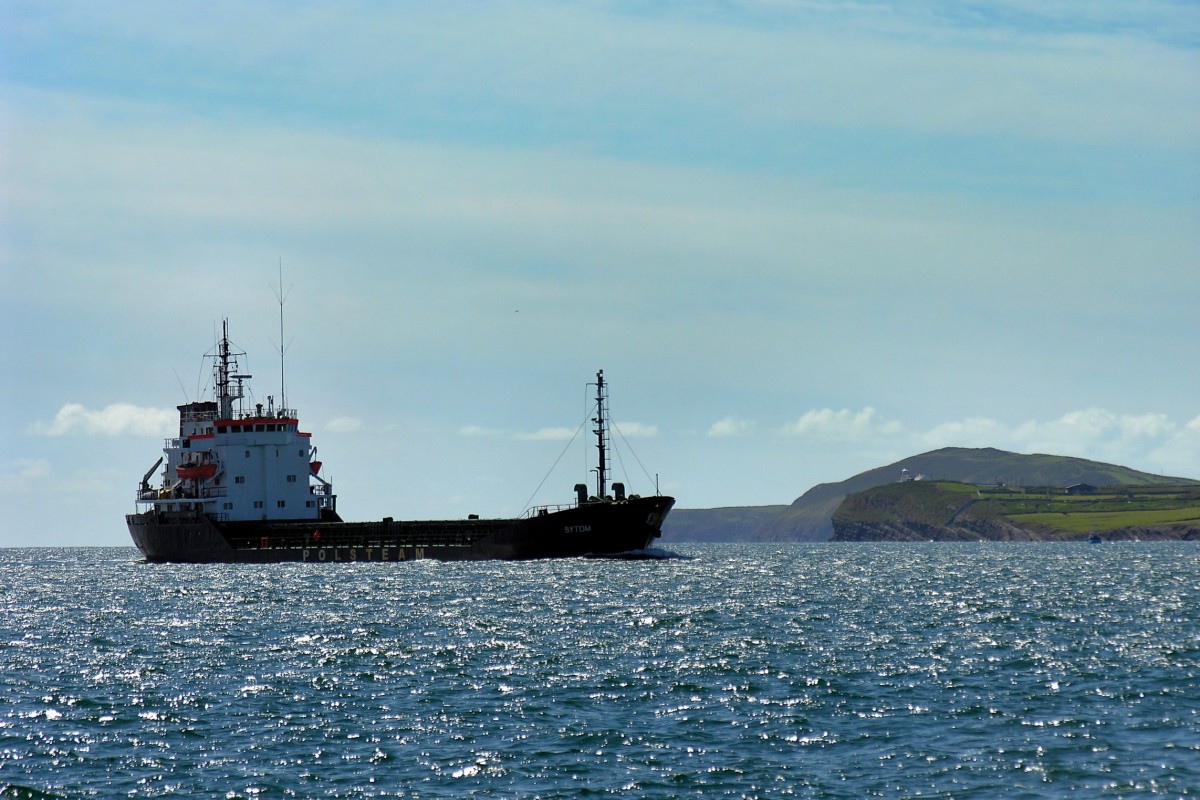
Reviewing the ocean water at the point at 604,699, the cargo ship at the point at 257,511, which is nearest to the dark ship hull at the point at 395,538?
the cargo ship at the point at 257,511

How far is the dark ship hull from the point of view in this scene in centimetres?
9988

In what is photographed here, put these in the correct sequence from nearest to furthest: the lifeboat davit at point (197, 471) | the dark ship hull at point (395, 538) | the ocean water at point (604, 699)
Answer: the ocean water at point (604, 699), the dark ship hull at point (395, 538), the lifeboat davit at point (197, 471)

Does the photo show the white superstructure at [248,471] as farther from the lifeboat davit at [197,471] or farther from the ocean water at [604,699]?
the ocean water at [604,699]

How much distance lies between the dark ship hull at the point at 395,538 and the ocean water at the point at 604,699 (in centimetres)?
3320

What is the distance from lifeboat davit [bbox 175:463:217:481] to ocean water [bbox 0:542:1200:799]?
48.6 m

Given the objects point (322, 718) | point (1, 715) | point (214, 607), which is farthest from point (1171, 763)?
point (214, 607)

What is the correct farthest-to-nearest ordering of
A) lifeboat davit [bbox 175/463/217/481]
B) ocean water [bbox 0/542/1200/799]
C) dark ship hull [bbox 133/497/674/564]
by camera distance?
1. lifeboat davit [bbox 175/463/217/481]
2. dark ship hull [bbox 133/497/674/564]
3. ocean water [bbox 0/542/1200/799]

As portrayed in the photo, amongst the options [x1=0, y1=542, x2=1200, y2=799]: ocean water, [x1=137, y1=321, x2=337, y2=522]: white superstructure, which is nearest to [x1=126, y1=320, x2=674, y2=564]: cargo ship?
[x1=137, y1=321, x2=337, y2=522]: white superstructure

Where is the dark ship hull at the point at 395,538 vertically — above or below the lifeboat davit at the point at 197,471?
below

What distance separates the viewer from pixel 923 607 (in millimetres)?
63656

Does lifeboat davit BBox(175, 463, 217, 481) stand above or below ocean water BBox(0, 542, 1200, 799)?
above

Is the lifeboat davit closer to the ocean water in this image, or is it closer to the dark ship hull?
the dark ship hull

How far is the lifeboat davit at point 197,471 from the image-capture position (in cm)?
11425

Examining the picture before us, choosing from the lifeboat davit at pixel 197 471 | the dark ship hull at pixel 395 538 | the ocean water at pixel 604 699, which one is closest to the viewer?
the ocean water at pixel 604 699
